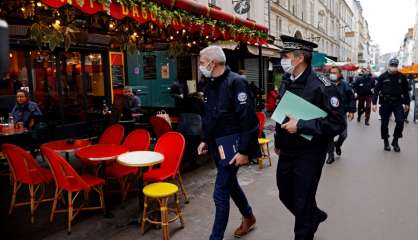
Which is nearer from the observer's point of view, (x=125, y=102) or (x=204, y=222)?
(x=204, y=222)

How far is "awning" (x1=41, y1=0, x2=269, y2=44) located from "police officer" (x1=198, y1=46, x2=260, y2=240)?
171cm

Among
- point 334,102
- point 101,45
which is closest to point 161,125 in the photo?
point 334,102

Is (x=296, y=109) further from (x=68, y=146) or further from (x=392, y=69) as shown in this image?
(x=392, y=69)

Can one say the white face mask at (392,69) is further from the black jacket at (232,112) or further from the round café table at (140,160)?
the round café table at (140,160)

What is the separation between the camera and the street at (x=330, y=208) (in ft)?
14.1

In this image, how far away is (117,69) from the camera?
1449cm

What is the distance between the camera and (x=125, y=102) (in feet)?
29.7

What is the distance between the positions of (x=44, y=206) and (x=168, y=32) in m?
4.75

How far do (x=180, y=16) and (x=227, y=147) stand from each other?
3.42 meters

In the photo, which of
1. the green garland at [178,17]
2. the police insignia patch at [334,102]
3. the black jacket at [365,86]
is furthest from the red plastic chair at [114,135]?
the black jacket at [365,86]

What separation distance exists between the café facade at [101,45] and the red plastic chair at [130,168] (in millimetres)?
1718

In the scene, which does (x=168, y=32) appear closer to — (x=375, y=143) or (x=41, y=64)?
(x=41, y=64)

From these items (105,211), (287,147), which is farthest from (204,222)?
(287,147)

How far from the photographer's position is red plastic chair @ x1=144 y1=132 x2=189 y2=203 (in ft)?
15.3
